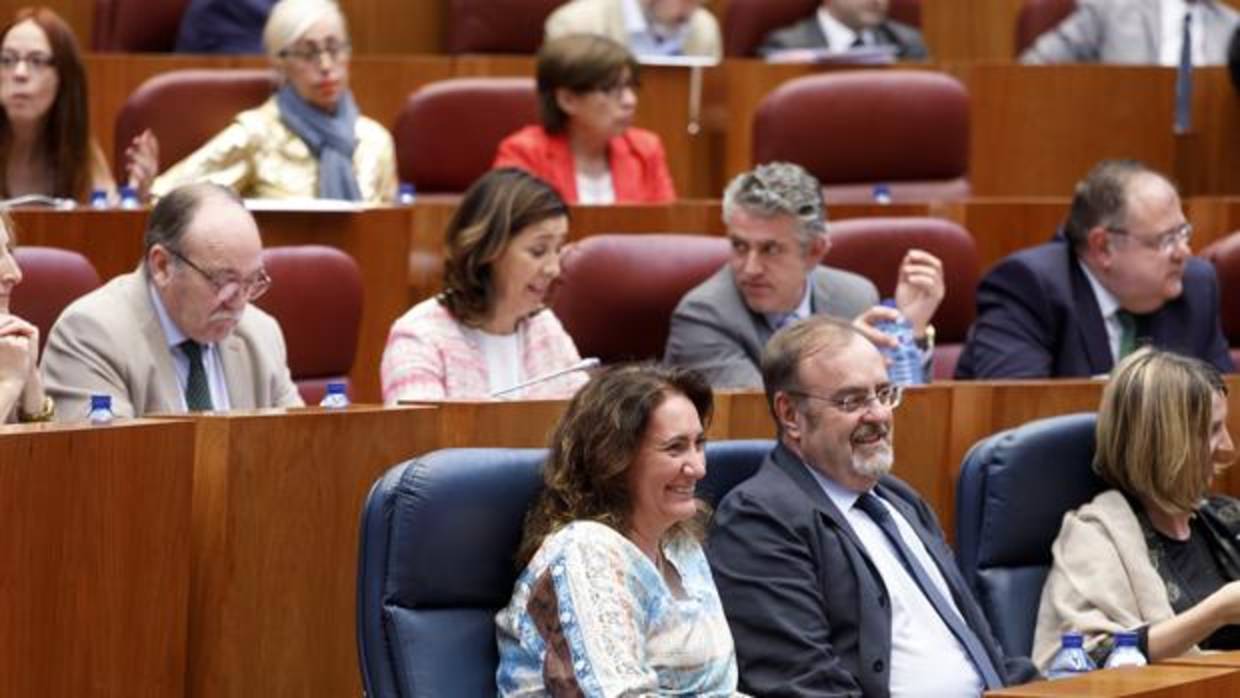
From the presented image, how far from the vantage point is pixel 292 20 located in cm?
307

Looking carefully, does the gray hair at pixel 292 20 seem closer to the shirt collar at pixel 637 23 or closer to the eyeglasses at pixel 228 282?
the shirt collar at pixel 637 23

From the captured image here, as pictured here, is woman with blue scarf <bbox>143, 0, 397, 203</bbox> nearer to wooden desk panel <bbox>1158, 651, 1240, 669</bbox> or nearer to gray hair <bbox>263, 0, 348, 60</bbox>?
gray hair <bbox>263, 0, 348, 60</bbox>

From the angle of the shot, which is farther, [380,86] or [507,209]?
[380,86]

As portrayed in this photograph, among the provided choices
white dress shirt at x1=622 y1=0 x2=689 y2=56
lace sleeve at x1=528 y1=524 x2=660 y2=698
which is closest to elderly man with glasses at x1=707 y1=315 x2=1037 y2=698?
lace sleeve at x1=528 y1=524 x2=660 y2=698

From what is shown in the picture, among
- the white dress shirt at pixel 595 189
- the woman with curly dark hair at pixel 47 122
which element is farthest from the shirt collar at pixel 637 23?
the woman with curly dark hair at pixel 47 122

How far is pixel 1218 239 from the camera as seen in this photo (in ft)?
9.84

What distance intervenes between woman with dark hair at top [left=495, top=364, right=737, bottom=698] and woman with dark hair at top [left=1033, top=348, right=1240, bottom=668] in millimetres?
385

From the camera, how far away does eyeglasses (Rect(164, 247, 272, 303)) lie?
203 centimetres

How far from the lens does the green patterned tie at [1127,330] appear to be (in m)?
2.64

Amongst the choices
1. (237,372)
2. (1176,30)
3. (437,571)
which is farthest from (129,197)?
(1176,30)

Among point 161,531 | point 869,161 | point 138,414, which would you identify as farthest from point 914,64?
point 161,531

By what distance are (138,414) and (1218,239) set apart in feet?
4.68

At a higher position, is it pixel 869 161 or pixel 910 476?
pixel 869 161

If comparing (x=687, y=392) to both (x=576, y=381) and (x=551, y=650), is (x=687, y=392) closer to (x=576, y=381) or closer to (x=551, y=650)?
(x=551, y=650)
